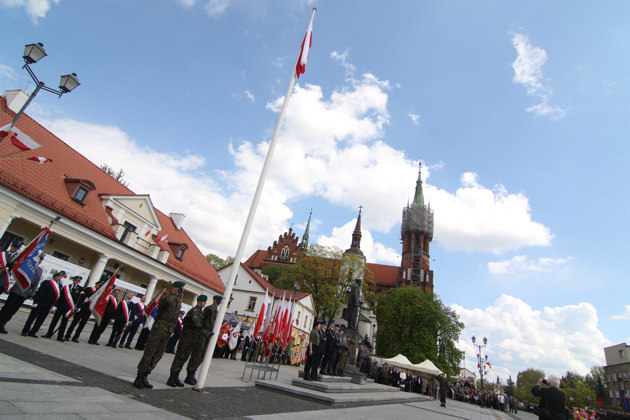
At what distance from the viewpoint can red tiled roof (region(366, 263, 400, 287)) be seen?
74150 millimetres

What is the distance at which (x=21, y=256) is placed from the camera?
7.48m

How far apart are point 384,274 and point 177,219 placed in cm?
5717

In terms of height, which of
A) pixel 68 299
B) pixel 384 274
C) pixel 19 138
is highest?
pixel 384 274

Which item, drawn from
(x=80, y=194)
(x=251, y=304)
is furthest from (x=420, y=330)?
(x=80, y=194)

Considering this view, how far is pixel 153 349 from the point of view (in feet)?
17.3

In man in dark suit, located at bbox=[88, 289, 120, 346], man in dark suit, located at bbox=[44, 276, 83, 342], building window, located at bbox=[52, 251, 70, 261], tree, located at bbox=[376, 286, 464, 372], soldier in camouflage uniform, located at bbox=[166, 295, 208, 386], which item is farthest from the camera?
tree, located at bbox=[376, 286, 464, 372]

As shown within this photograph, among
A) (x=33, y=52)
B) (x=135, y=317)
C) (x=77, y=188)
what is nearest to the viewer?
(x=33, y=52)

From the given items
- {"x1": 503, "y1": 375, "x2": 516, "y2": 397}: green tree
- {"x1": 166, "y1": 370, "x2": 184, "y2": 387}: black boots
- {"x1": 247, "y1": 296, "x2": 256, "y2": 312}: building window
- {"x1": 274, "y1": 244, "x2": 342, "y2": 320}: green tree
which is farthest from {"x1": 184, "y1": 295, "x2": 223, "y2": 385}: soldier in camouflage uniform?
{"x1": 503, "y1": 375, "x2": 516, "y2": 397}: green tree

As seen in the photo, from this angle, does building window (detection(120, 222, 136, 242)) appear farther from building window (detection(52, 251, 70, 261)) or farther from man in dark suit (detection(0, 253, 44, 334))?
man in dark suit (detection(0, 253, 44, 334))

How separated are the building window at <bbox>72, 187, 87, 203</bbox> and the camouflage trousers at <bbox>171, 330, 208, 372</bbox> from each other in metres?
15.3

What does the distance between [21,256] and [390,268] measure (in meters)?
76.3

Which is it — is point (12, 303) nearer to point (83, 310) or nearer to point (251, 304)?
point (83, 310)

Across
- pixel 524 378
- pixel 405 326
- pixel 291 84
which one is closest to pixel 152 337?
pixel 291 84

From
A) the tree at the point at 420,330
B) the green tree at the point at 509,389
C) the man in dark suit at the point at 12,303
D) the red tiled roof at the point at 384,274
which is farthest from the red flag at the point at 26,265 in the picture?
the red tiled roof at the point at 384,274
